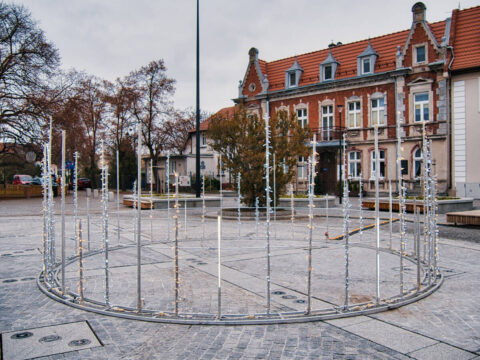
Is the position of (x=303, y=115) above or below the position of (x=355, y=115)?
above

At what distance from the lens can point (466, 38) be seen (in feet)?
95.6

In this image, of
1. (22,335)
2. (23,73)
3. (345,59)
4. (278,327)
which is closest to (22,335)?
(22,335)

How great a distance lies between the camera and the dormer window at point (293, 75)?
37.2 metres

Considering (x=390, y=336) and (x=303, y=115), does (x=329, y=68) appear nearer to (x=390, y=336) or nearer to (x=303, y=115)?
(x=303, y=115)

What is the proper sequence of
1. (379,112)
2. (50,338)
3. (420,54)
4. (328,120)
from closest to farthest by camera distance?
(50,338)
(420,54)
(379,112)
(328,120)

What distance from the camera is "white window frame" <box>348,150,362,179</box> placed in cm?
3306

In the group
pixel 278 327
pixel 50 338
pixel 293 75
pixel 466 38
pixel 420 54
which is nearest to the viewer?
pixel 50 338

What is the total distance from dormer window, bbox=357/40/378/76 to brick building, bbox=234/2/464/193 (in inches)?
3.0

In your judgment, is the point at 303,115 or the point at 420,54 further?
the point at 303,115

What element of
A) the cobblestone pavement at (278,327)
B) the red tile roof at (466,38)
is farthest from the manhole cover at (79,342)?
the red tile roof at (466,38)

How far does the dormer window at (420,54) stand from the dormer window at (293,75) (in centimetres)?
1024

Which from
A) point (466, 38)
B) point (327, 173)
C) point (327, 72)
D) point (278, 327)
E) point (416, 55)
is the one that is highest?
point (466, 38)

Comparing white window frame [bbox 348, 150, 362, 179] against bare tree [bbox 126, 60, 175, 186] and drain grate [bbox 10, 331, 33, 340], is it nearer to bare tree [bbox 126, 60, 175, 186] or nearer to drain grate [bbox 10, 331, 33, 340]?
bare tree [bbox 126, 60, 175, 186]

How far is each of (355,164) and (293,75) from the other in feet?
34.4
